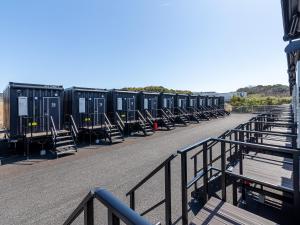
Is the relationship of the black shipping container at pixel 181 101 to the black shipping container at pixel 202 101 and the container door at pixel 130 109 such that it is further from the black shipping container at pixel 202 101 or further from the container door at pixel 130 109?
the container door at pixel 130 109

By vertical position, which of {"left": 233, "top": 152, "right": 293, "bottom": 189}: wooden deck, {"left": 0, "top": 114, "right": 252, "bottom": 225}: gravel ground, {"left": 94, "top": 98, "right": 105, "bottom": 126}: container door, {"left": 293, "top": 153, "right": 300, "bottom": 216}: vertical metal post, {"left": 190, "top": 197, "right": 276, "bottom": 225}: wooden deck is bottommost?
{"left": 0, "top": 114, "right": 252, "bottom": 225}: gravel ground

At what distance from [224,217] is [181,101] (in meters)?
19.5

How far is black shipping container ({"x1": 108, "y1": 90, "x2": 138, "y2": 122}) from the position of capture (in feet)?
46.1

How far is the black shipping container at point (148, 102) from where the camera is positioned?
653 inches

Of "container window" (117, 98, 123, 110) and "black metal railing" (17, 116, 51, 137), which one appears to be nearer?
"black metal railing" (17, 116, 51, 137)

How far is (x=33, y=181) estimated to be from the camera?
19.5 feet

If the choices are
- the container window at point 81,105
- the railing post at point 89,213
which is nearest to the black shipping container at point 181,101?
the container window at point 81,105

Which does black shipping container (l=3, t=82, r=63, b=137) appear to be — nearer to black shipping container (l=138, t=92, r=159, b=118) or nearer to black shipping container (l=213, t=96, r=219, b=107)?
black shipping container (l=138, t=92, r=159, b=118)

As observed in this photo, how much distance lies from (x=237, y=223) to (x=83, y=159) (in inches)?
263

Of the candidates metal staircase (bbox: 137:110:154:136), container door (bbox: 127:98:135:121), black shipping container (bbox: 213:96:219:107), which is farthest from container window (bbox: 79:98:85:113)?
black shipping container (bbox: 213:96:219:107)

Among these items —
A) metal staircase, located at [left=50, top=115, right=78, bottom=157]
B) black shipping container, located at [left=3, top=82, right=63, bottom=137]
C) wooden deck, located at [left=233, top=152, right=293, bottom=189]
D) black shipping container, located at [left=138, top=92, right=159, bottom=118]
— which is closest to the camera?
wooden deck, located at [left=233, top=152, right=293, bottom=189]

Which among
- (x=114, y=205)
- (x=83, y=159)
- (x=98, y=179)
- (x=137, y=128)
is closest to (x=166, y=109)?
(x=137, y=128)

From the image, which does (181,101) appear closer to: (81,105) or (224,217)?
(81,105)

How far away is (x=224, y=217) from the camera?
9.64 feet
